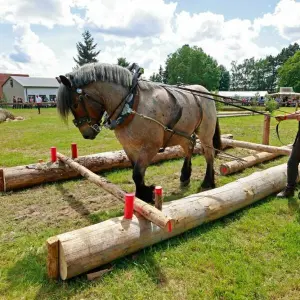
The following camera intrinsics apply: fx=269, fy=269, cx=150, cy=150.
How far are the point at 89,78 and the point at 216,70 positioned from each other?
7248cm

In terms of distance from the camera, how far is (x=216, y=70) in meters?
70.7

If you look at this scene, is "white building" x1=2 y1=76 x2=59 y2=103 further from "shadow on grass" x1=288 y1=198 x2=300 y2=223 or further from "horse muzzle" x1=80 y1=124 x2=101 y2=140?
"shadow on grass" x1=288 y1=198 x2=300 y2=223

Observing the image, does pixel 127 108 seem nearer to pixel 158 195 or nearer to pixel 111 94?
A: pixel 111 94

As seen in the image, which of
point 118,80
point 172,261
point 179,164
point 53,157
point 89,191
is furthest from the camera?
point 179,164

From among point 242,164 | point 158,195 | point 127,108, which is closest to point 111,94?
point 127,108

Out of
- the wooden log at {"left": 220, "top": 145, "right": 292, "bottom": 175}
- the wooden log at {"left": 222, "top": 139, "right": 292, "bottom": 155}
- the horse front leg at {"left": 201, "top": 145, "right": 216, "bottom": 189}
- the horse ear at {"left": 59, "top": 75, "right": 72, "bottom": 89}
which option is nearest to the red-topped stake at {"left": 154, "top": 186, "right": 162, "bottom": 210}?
the horse ear at {"left": 59, "top": 75, "right": 72, "bottom": 89}

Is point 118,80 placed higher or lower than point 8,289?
higher

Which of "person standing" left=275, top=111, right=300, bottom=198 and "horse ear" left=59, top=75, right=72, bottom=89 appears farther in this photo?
"person standing" left=275, top=111, right=300, bottom=198

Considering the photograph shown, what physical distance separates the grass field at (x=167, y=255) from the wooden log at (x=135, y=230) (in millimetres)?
141

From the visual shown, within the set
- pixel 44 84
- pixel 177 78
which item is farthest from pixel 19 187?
pixel 177 78

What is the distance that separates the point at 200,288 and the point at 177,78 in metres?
71.6

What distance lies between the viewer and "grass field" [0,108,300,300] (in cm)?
258

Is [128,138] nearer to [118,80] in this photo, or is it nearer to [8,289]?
[118,80]

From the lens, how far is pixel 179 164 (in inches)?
279
